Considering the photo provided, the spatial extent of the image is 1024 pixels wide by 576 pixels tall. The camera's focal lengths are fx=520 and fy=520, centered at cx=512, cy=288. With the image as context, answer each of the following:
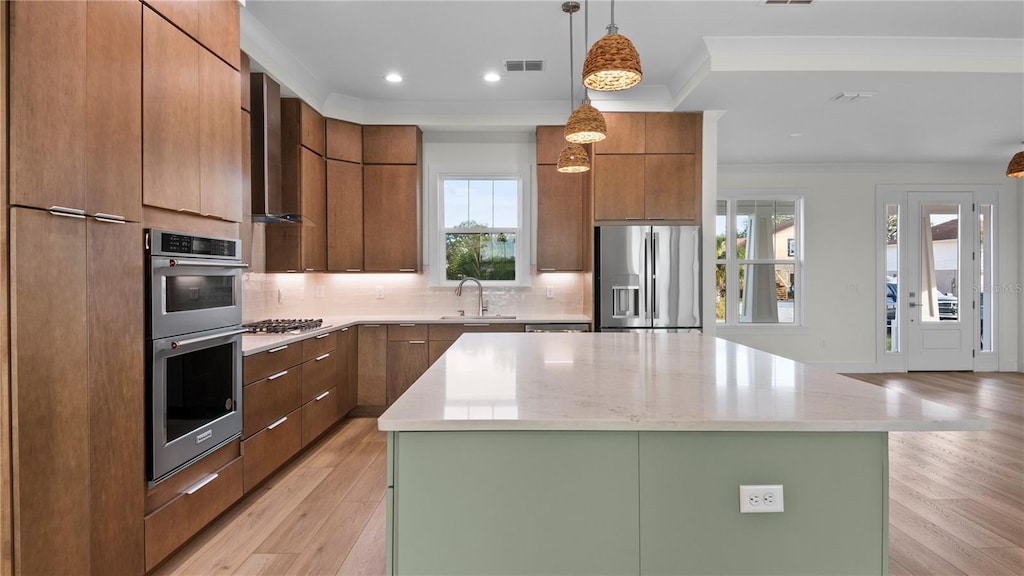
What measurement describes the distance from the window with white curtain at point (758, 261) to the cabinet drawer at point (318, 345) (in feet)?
16.0

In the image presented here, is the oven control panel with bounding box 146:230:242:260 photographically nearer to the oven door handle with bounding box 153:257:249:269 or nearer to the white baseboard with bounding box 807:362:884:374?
the oven door handle with bounding box 153:257:249:269

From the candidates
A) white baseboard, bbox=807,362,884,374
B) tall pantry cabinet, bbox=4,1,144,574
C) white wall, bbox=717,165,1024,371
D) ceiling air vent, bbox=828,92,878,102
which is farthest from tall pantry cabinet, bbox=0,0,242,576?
white baseboard, bbox=807,362,884,374

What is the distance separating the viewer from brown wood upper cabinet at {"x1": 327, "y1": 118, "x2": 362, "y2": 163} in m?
4.57

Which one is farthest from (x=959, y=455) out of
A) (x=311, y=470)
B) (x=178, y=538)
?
(x=178, y=538)

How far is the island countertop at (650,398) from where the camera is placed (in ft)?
4.03

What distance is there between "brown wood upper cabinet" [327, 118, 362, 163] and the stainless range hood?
2.87ft

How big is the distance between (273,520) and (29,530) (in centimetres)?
120

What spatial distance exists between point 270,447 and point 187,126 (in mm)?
1807

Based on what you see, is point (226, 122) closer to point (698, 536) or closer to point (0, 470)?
point (0, 470)

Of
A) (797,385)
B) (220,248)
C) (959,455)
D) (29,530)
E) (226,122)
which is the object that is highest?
(226,122)

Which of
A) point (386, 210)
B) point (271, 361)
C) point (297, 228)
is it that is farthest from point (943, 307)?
point (271, 361)

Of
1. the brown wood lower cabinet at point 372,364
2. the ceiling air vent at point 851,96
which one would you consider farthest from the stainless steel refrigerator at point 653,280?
the brown wood lower cabinet at point 372,364

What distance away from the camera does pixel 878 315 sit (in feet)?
22.0

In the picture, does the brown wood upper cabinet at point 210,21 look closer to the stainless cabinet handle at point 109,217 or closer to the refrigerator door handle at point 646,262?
the stainless cabinet handle at point 109,217
